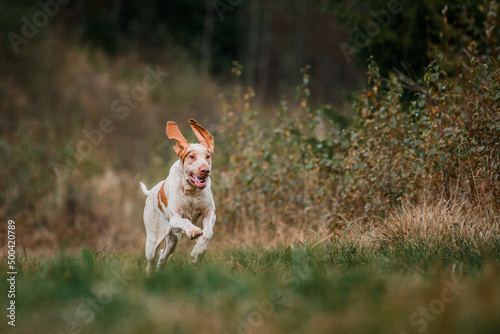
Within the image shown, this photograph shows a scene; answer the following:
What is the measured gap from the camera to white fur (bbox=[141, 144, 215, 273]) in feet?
14.8

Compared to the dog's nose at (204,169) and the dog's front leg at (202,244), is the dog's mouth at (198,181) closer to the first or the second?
the dog's nose at (204,169)

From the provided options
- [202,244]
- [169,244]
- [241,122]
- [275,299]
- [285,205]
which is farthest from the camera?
[241,122]

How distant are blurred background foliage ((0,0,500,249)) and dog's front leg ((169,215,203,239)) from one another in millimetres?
1050

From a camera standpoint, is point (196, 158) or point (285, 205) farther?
point (285, 205)

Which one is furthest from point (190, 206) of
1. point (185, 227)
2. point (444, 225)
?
point (444, 225)

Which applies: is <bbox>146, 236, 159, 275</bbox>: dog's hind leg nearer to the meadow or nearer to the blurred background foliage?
the meadow

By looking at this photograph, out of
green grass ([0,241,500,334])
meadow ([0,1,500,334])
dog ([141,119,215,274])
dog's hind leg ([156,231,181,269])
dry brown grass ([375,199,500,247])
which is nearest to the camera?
green grass ([0,241,500,334])

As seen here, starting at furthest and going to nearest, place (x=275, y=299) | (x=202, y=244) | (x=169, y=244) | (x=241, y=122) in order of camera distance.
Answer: (x=241, y=122) < (x=169, y=244) < (x=202, y=244) < (x=275, y=299)

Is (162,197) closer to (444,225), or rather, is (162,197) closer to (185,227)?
(185,227)

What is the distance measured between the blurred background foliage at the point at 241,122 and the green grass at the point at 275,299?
1.36 meters

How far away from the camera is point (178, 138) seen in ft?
15.5

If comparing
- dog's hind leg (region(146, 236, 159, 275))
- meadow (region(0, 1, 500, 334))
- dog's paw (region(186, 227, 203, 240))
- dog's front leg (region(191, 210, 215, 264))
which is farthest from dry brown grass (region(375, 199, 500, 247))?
dog's hind leg (region(146, 236, 159, 275))

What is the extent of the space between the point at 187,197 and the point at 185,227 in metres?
0.32

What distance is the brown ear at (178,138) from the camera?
468cm
